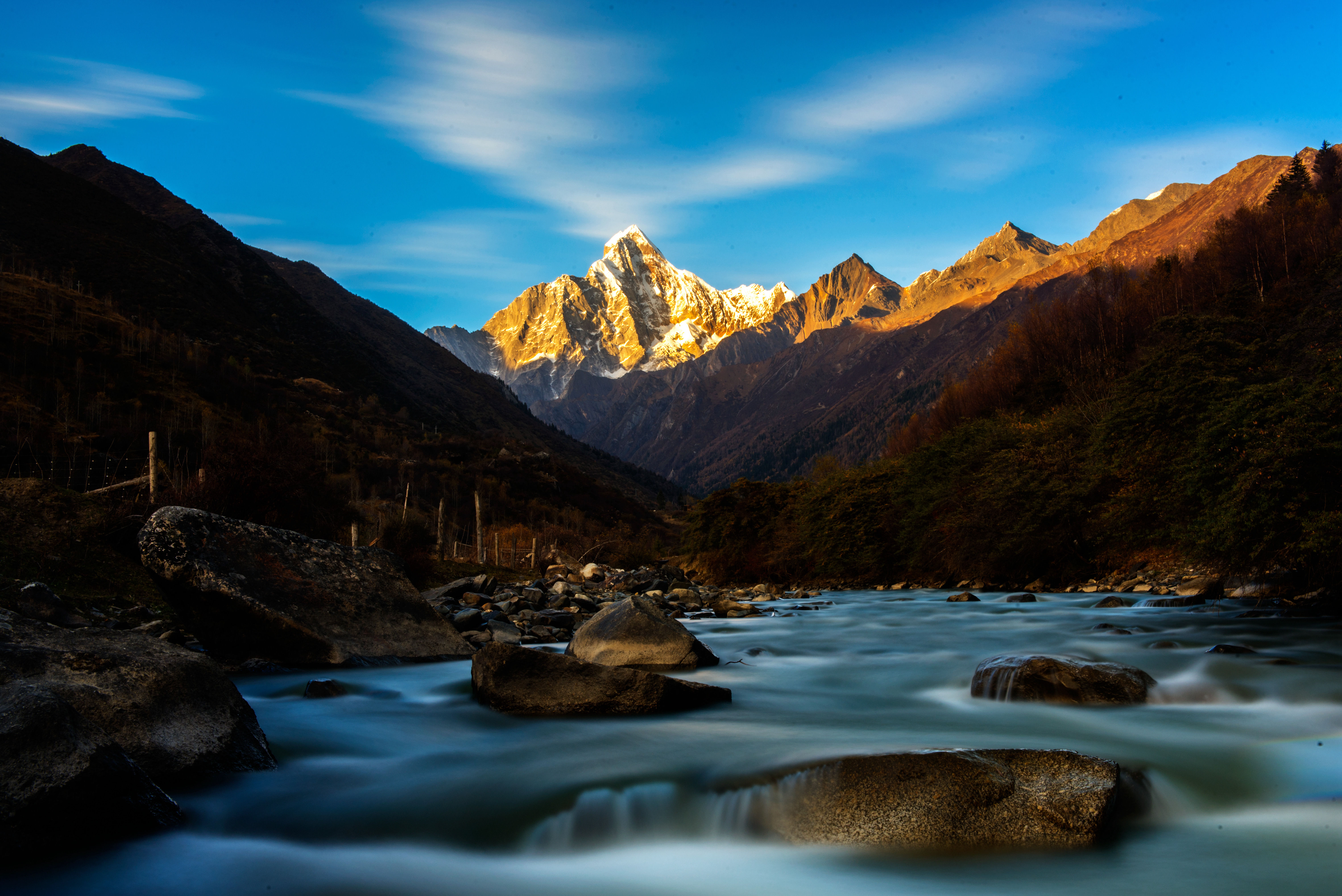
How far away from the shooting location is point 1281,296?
6150 cm

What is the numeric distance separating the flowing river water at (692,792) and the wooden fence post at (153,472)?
10145mm

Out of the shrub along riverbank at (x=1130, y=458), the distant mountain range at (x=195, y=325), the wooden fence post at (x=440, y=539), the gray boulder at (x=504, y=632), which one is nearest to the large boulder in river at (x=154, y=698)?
the gray boulder at (x=504, y=632)

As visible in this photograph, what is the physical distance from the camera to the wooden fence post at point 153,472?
19.3 meters

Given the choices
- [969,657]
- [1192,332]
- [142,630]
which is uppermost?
[1192,332]

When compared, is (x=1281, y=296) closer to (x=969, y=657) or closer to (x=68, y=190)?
(x=969, y=657)

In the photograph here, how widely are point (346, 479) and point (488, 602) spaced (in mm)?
62084

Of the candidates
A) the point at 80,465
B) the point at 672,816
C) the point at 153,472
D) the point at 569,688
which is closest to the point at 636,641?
the point at 569,688

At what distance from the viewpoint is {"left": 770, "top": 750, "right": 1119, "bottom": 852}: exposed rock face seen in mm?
5836

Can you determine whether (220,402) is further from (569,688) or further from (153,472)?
(569,688)

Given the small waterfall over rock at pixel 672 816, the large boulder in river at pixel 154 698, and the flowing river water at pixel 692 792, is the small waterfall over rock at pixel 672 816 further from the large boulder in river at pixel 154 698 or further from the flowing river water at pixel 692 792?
the large boulder in river at pixel 154 698

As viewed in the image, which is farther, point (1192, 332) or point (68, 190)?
point (68, 190)

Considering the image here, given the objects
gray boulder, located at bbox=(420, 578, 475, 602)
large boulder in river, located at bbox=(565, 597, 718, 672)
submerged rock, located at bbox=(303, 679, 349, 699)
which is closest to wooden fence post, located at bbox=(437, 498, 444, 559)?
gray boulder, located at bbox=(420, 578, 475, 602)

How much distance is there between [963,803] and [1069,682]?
18.4 ft

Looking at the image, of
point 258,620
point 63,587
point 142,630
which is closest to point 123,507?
point 63,587
